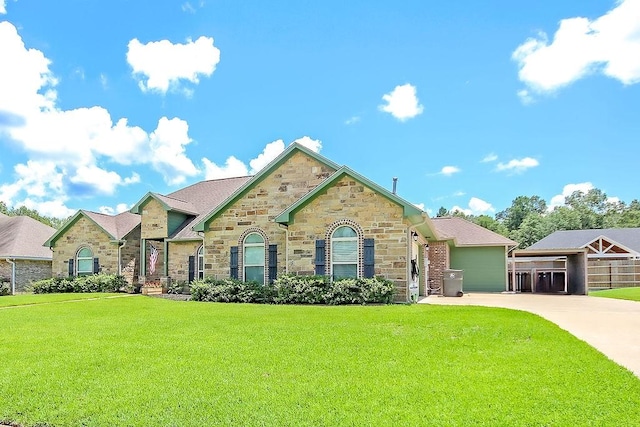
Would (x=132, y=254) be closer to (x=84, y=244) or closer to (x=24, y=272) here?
(x=84, y=244)

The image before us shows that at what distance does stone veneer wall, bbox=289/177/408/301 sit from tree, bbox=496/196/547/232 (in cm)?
7481

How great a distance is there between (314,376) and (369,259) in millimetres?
9688

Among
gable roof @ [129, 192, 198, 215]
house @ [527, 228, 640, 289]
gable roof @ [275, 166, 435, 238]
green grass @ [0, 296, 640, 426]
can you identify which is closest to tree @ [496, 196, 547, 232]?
house @ [527, 228, 640, 289]

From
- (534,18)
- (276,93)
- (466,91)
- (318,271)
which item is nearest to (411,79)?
(466,91)

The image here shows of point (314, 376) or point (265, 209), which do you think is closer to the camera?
point (314, 376)

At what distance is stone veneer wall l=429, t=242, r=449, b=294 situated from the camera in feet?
76.0

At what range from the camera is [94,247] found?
992 inches

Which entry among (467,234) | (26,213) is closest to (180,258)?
(467,234)

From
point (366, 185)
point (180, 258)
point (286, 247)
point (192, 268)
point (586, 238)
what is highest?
point (366, 185)

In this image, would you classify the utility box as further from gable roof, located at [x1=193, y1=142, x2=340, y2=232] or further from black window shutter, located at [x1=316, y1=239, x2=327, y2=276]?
gable roof, located at [x1=193, y1=142, x2=340, y2=232]

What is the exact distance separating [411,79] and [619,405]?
44.7 feet

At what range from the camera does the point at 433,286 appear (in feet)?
76.4

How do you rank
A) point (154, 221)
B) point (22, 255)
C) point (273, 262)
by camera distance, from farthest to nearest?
point (22, 255), point (154, 221), point (273, 262)

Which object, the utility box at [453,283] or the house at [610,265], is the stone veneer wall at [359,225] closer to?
the utility box at [453,283]
